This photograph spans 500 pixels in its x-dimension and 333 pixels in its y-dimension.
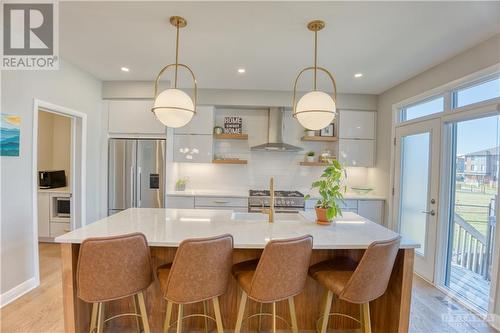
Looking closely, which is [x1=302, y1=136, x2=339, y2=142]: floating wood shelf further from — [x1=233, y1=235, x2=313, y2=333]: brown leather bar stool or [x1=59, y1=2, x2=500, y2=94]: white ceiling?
[x1=233, y1=235, x2=313, y2=333]: brown leather bar stool

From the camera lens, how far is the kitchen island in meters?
1.70

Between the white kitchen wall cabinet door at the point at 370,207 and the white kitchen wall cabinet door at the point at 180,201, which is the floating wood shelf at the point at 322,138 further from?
the white kitchen wall cabinet door at the point at 180,201

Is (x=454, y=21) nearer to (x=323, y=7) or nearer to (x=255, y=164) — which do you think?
(x=323, y=7)

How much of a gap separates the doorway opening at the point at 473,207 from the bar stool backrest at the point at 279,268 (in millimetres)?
2085

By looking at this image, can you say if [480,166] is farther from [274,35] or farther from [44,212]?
[44,212]

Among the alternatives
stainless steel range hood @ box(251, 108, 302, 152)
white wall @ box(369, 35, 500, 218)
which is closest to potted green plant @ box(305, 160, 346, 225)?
white wall @ box(369, 35, 500, 218)

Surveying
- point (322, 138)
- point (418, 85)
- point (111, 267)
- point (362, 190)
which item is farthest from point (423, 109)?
point (111, 267)

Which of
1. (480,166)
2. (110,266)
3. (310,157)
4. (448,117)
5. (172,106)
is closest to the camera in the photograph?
(110,266)

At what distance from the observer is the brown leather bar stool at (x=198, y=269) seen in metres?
1.47

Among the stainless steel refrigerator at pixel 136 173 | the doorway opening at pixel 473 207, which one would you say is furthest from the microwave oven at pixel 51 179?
the doorway opening at pixel 473 207

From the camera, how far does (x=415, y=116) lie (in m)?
3.44

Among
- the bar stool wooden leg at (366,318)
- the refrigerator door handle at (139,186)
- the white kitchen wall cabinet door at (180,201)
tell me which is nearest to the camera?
the bar stool wooden leg at (366,318)

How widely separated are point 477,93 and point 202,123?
3.58 meters

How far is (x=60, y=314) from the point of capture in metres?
2.27
